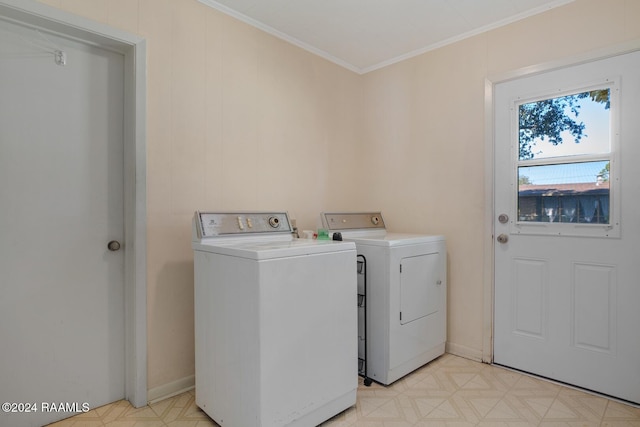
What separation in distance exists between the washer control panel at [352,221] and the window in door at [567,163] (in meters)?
1.03

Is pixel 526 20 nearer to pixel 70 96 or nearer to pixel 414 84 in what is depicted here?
pixel 414 84

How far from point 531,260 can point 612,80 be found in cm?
119

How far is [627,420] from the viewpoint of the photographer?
1.87 meters

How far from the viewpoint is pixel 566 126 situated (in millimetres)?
2271

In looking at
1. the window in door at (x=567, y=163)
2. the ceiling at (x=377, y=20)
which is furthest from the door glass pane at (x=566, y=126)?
the ceiling at (x=377, y=20)

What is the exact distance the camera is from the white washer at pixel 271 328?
5.20ft

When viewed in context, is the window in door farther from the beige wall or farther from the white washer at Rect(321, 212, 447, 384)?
the white washer at Rect(321, 212, 447, 384)

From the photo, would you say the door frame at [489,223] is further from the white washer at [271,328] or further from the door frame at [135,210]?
the door frame at [135,210]

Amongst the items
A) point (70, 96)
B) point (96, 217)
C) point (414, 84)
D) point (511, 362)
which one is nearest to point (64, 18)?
point (70, 96)

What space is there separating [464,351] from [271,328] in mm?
1788

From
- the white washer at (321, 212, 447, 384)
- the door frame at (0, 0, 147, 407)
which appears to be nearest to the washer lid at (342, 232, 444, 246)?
the white washer at (321, 212, 447, 384)

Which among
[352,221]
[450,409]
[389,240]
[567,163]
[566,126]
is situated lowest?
[450,409]

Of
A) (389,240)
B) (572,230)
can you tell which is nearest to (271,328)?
(389,240)

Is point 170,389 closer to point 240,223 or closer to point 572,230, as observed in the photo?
point 240,223
